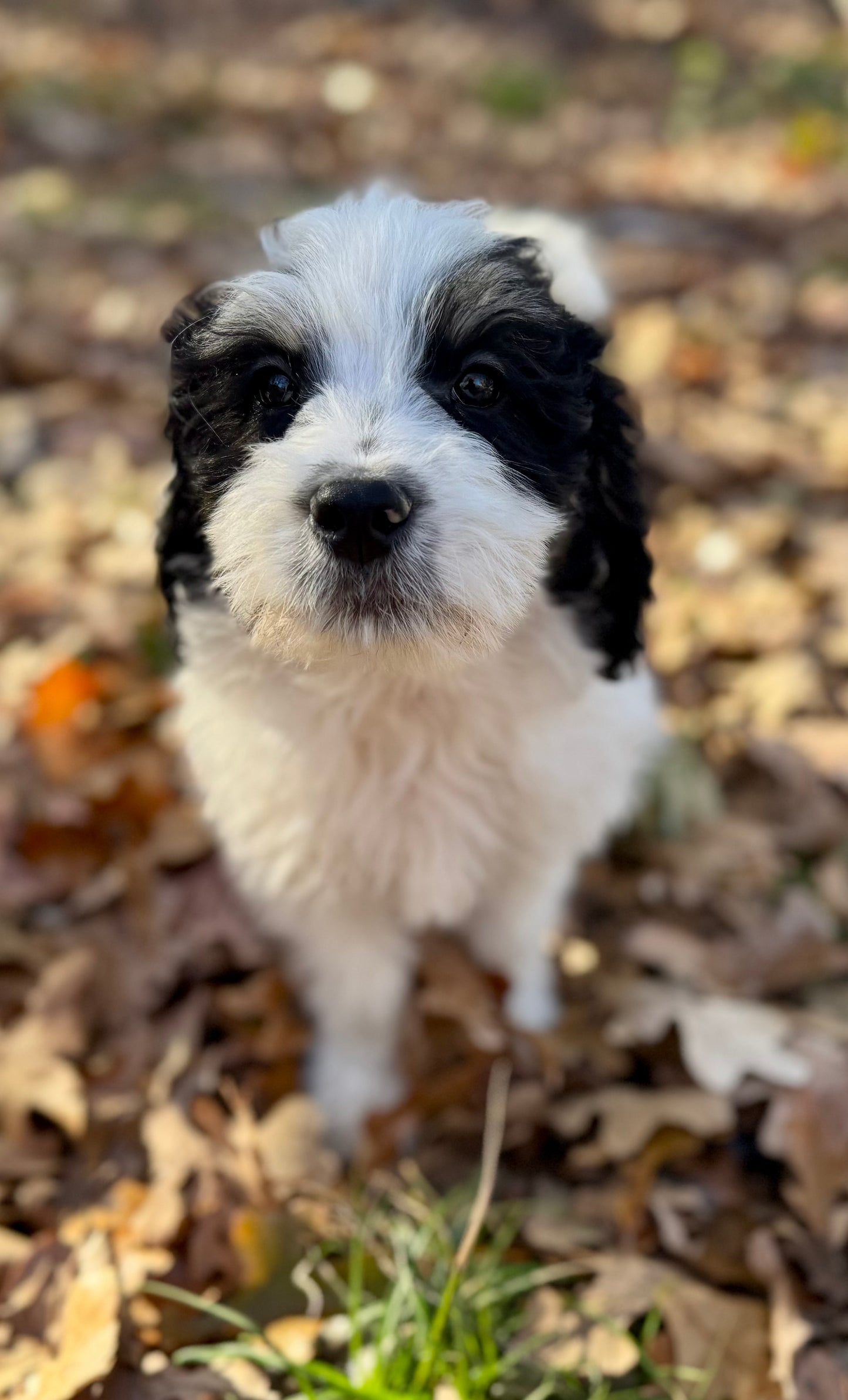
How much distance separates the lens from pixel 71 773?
3.40 metres

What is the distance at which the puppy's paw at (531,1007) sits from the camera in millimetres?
2998

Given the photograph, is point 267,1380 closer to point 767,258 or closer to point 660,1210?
point 660,1210

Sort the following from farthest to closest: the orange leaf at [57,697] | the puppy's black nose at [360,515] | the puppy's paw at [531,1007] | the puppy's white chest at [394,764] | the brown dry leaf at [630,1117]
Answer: the orange leaf at [57,697] < the puppy's paw at [531,1007] < the brown dry leaf at [630,1117] < the puppy's white chest at [394,764] < the puppy's black nose at [360,515]

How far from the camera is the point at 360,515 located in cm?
177

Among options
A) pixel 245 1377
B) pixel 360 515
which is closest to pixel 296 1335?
pixel 245 1377

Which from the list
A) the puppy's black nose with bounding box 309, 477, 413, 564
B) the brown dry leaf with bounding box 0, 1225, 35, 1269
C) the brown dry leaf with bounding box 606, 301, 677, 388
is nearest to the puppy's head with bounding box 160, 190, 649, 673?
the puppy's black nose with bounding box 309, 477, 413, 564

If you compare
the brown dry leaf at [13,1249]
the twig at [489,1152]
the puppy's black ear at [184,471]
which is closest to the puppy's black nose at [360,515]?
the puppy's black ear at [184,471]

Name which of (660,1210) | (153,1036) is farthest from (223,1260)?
(660,1210)

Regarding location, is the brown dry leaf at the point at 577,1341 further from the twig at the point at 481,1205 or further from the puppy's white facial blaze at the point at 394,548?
the puppy's white facial blaze at the point at 394,548

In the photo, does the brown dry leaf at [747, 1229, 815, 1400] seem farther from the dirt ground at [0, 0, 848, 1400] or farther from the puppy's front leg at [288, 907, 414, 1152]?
the puppy's front leg at [288, 907, 414, 1152]

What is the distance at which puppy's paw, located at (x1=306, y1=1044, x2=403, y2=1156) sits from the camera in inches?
109

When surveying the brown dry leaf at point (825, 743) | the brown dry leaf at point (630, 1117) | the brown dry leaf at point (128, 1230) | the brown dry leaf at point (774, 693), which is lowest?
the brown dry leaf at point (128, 1230)

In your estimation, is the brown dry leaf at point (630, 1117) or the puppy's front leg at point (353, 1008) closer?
the brown dry leaf at point (630, 1117)

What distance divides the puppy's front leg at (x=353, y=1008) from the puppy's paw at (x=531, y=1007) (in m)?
0.32
